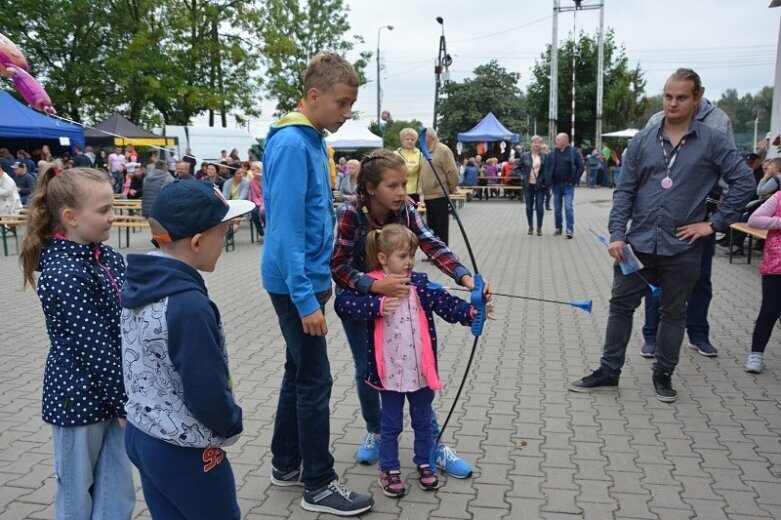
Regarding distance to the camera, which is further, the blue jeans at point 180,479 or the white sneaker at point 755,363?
the white sneaker at point 755,363

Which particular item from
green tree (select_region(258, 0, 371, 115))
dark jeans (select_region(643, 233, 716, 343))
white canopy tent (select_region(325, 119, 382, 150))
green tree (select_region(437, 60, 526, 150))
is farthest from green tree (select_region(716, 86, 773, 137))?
dark jeans (select_region(643, 233, 716, 343))

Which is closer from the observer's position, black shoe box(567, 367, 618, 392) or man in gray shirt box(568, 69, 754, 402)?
man in gray shirt box(568, 69, 754, 402)

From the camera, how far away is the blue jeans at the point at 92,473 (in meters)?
2.43

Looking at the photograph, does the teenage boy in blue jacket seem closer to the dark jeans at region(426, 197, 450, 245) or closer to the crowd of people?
the crowd of people

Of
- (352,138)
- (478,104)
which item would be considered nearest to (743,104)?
(478,104)

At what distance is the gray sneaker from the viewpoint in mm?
3074

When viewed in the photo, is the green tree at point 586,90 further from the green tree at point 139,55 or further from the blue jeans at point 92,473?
the blue jeans at point 92,473

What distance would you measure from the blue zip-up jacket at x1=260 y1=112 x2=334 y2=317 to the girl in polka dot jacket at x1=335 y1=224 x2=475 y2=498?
0.27m

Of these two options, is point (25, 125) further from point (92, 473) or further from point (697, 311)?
point (92, 473)

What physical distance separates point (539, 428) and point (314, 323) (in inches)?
77.5

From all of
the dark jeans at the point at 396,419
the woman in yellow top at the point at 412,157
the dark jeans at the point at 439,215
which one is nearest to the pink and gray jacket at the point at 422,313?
the dark jeans at the point at 396,419

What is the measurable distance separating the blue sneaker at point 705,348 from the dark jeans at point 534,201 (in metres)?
7.99

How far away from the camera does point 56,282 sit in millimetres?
2367

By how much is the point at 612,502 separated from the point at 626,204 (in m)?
2.00
